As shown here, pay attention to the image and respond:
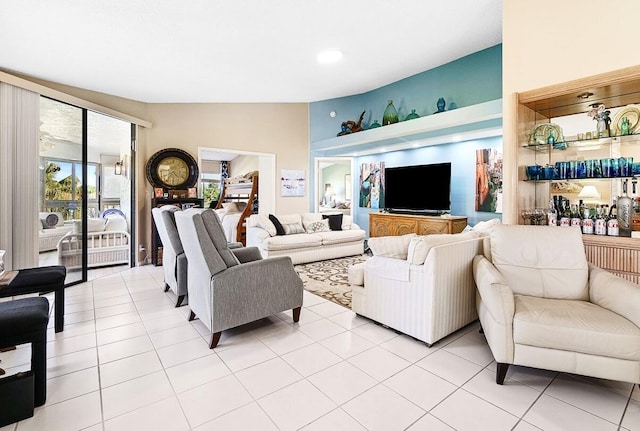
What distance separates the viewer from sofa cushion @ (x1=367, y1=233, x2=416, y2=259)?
2.67 metres

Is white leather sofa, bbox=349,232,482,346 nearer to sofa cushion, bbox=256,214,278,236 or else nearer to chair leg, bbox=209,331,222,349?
chair leg, bbox=209,331,222,349

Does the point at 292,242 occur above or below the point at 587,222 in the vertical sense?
below

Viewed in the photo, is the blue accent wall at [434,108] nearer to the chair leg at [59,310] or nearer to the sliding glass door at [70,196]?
the sliding glass door at [70,196]

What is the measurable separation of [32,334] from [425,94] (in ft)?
18.1

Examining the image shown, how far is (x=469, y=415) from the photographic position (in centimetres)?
170

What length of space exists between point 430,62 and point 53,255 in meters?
5.92

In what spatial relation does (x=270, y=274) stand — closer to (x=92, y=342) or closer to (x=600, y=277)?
(x=92, y=342)

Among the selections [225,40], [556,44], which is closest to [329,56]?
[225,40]

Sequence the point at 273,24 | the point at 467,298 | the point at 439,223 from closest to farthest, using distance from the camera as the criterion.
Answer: the point at 467,298
the point at 273,24
the point at 439,223

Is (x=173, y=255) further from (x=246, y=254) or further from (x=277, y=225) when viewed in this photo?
(x=277, y=225)

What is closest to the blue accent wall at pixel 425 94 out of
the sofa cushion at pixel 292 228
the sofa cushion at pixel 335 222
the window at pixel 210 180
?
the sofa cushion at pixel 335 222

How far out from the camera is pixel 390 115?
5.41 meters

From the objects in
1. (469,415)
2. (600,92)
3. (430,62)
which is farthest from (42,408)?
(430,62)

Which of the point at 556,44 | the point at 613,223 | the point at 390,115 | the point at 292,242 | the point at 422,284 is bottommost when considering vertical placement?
the point at 422,284
